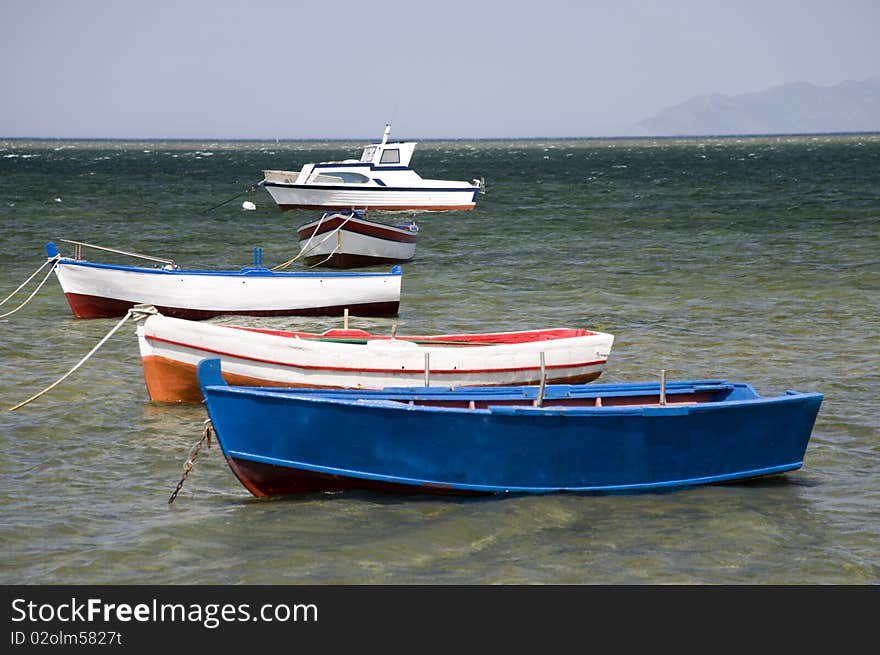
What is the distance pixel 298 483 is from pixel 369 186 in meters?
37.6

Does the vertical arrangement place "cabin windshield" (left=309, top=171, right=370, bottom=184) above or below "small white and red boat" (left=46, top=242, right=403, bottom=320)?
below

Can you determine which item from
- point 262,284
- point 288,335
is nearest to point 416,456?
point 288,335

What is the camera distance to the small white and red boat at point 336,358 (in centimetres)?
1353

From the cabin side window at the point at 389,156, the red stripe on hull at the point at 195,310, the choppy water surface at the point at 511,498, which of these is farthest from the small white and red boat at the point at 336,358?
the cabin side window at the point at 389,156

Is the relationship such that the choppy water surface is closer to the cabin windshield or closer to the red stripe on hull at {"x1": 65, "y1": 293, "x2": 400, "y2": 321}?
the red stripe on hull at {"x1": 65, "y1": 293, "x2": 400, "y2": 321}

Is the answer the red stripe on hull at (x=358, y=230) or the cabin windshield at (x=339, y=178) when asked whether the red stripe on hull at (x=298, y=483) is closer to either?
the red stripe on hull at (x=358, y=230)

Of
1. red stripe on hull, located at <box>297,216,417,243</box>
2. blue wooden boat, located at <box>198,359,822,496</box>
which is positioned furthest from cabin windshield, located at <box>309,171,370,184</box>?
blue wooden boat, located at <box>198,359,822,496</box>

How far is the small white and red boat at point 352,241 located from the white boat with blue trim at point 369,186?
17.1m

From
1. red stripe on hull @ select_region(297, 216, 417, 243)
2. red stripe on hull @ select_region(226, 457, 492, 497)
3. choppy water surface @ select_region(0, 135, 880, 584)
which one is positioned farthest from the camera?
red stripe on hull @ select_region(297, 216, 417, 243)

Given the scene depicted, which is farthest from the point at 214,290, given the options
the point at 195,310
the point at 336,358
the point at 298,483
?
the point at 298,483

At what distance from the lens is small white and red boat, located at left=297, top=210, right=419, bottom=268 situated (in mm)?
28844

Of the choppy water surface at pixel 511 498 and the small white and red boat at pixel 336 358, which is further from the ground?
the small white and red boat at pixel 336 358

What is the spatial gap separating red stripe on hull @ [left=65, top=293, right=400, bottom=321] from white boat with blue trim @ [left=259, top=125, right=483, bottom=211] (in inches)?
1030
